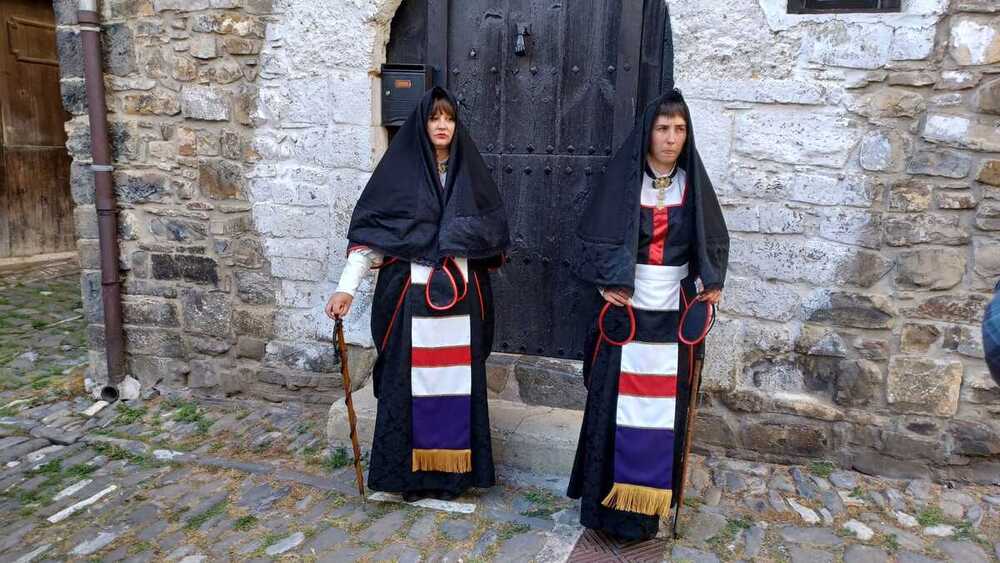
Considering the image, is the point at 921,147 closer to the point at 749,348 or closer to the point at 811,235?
the point at 811,235

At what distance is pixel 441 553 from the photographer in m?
2.66

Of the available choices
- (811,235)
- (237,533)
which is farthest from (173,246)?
(811,235)

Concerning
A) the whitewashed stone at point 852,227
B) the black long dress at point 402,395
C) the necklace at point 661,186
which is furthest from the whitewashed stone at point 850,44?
→ the black long dress at point 402,395

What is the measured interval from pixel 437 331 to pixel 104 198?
2482 millimetres

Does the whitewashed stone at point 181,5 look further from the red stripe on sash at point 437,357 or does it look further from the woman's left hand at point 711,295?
the woman's left hand at point 711,295

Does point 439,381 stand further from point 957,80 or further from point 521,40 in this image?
point 957,80

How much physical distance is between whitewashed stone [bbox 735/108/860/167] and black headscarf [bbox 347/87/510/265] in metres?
1.26

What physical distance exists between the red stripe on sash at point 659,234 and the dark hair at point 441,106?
920 millimetres

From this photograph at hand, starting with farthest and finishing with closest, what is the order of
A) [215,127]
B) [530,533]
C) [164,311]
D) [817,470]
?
[164,311] → [215,127] → [817,470] → [530,533]

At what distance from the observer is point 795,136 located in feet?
10.2

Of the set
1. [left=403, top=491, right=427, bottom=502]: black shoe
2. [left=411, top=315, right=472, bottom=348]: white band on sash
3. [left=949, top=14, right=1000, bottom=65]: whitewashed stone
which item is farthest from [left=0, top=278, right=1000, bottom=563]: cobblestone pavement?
[left=949, top=14, right=1000, bottom=65]: whitewashed stone

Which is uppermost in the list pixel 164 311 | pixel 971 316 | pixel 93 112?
pixel 93 112

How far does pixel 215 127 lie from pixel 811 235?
3.19 meters

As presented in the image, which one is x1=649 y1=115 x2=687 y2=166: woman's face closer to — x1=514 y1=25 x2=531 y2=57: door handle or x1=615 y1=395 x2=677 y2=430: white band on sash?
x1=615 y1=395 x2=677 y2=430: white band on sash
